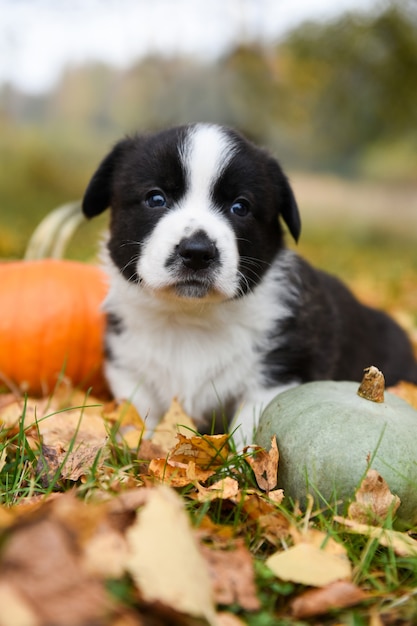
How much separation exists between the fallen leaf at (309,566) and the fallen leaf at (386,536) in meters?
0.16

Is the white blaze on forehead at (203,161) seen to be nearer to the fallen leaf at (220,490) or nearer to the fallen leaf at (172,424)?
the fallen leaf at (172,424)

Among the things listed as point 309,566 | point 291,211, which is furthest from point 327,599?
point 291,211

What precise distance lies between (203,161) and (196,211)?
0.19 m

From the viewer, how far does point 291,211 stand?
2.78m

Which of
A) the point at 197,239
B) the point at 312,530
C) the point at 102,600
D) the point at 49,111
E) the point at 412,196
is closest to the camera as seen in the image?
the point at 102,600

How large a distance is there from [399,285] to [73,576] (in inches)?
237

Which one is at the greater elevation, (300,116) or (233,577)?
(300,116)

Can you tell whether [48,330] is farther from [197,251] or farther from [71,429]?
[197,251]

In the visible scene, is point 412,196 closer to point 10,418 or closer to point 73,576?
point 10,418

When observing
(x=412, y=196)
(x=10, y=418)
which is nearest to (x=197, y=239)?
(x=10, y=418)

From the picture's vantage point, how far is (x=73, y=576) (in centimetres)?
117

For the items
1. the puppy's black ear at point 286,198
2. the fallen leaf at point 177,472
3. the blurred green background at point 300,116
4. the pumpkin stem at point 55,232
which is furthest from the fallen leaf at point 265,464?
the blurred green background at point 300,116

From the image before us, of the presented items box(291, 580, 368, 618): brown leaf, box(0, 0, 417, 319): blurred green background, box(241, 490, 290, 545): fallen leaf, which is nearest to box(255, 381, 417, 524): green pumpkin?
box(241, 490, 290, 545): fallen leaf

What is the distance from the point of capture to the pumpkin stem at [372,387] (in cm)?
215
